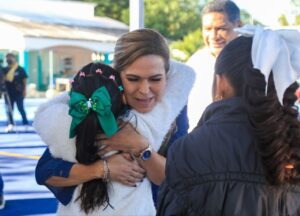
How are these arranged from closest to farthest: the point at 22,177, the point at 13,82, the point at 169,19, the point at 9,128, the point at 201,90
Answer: the point at 201,90 → the point at 22,177 → the point at 13,82 → the point at 9,128 → the point at 169,19

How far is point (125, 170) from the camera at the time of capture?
1.89 m

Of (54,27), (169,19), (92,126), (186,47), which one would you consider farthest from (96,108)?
(169,19)

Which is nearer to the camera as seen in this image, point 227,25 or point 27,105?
point 227,25

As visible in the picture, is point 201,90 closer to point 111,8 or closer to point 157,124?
point 157,124

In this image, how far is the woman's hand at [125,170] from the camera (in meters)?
1.89

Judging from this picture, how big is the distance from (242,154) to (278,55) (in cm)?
25

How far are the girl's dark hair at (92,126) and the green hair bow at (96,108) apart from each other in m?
0.02

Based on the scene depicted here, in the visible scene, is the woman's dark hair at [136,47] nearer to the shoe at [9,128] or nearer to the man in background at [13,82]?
the man in background at [13,82]

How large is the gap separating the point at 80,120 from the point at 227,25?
4.97 feet

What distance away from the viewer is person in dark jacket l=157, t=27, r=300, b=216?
49.6 inches

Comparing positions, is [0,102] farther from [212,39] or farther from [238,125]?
[238,125]

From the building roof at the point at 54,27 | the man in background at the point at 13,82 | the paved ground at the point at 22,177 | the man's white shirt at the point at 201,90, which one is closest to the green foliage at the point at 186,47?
the building roof at the point at 54,27

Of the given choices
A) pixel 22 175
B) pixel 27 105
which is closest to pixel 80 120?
pixel 22 175

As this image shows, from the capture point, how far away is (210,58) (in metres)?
3.06
